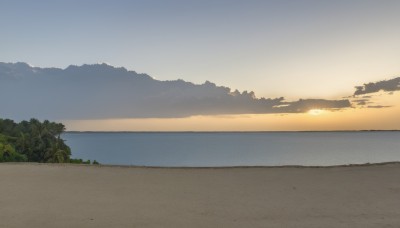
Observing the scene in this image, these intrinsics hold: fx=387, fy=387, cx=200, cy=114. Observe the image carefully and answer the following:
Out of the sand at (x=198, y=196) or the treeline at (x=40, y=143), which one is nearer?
the sand at (x=198, y=196)

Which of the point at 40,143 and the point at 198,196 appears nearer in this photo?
the point at 198,196

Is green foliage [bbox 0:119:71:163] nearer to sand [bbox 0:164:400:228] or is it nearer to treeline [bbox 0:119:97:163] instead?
treeline [bbox 0:119:97:163]

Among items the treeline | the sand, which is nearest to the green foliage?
the treeline

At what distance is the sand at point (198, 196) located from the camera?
968 centimetres

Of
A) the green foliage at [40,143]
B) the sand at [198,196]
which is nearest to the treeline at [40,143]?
the green foliage at [40,143]

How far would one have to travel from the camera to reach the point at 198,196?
12562 mm

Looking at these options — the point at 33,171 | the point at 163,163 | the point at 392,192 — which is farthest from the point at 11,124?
the point at 163,163

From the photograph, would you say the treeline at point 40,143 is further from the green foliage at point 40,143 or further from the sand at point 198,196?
the sand at point 198,196

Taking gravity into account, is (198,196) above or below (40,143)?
below

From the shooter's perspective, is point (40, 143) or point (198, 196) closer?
point (198, 196)

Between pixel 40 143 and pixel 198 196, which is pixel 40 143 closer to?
pixel 40 143

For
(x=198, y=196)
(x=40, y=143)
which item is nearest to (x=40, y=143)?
(x=40, y=143)

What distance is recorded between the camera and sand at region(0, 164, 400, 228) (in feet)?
31.8

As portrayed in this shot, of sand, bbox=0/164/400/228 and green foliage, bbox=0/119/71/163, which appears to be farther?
green foliage, bbox=0/119/71/163
